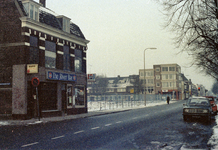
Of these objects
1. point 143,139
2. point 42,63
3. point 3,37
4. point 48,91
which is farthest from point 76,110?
point 143,139

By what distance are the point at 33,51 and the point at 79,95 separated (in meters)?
7.85

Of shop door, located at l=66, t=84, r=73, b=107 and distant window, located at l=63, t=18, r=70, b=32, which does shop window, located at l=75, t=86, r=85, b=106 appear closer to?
shop door, located at l=66, t=84, r=73, b=107

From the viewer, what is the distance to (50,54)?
22.1 metres

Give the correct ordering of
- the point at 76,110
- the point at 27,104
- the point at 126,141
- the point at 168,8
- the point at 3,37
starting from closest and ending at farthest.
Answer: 1. the point at 126,141
2. the point at 168,8
3. the point at 27,104
4. the point at 3,37
5. the point at 76,110

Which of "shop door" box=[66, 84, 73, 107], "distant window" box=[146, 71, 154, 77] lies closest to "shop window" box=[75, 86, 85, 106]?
"shop door" box=[66, 84, 73, 107]

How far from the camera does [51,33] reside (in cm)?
2219

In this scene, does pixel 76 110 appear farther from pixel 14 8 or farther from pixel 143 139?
pixel 143 139

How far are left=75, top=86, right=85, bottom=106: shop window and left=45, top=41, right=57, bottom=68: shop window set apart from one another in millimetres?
4374

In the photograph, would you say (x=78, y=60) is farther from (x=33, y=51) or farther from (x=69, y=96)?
(x=33, y=51)

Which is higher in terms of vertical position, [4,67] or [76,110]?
[4,67]

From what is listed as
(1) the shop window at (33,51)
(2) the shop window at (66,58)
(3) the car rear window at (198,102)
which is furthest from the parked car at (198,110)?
(1) the shop window at (33,51)

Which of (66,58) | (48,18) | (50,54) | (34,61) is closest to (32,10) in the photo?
(48,18)

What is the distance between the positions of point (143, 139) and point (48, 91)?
13840 millimetres

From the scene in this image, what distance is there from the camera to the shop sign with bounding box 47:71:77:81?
20.9 metres
